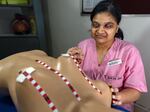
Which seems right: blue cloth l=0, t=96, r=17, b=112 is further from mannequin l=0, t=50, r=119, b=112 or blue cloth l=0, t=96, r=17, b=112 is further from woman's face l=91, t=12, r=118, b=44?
woman's face l=91, t=12, r=118, b=44

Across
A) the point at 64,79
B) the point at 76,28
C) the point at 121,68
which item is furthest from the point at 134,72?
the point at 76,28

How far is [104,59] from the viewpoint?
116cm

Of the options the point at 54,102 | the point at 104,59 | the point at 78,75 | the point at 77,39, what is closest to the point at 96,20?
the point at 104,59

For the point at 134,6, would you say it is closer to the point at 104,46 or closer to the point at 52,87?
the point at 104,46

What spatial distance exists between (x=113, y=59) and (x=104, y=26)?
0.16 metres

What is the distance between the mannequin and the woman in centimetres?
25

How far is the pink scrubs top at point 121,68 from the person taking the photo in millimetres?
1098

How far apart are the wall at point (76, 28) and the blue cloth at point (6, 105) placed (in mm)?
969

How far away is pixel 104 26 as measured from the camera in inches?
43.2

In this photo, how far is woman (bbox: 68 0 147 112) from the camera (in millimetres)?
1086

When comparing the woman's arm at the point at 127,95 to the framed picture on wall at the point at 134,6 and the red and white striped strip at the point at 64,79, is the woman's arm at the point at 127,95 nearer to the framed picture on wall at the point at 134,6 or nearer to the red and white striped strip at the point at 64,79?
the red and white striped strip at the point at 64,79

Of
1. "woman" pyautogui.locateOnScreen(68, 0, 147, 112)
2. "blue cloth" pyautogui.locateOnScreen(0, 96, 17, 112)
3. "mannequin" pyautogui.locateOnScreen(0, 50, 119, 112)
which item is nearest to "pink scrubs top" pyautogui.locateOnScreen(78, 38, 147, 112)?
"woman" pyautogui.locateOnScreen(68, 0, 147, 112)

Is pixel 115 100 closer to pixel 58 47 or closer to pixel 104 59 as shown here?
pixel 104 59

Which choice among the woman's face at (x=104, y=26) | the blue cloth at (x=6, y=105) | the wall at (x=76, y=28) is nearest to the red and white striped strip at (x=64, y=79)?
the blue cloth at (x=6, y=105)
